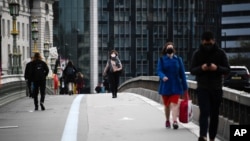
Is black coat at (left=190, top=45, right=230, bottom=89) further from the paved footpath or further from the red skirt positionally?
the red skirt

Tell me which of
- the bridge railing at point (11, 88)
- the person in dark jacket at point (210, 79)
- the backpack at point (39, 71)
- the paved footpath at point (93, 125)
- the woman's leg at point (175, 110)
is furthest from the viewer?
the bridge railing at point (11, 88)

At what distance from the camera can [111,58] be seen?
26.6m

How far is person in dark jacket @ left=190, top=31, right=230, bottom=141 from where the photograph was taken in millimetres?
11453

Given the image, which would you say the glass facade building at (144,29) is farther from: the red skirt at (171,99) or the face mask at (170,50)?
the face mask at (170,50)

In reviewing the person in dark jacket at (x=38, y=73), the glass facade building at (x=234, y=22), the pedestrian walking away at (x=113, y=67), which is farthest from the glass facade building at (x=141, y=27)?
the person in dark jacket at (x=38, y=73)

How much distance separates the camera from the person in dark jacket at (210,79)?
37.6 ft

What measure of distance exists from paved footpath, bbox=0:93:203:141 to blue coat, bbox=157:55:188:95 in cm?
79

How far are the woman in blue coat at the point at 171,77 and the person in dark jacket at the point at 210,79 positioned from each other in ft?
10.6

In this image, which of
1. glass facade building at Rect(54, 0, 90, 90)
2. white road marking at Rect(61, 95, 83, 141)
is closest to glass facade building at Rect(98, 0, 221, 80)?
glass facade building at Rect(54, 0, 90, 90)

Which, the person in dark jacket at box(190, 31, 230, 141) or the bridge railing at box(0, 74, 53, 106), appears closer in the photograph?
the person in dark jacket at box(190, 31, 230, 141)

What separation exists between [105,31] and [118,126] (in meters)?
120

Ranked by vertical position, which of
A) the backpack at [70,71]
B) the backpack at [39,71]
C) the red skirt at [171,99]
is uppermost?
the backpack at [39,71]

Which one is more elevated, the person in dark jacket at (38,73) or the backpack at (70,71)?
the person in dark jacket at (38,73)

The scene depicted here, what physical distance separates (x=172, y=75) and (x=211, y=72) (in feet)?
11.3
